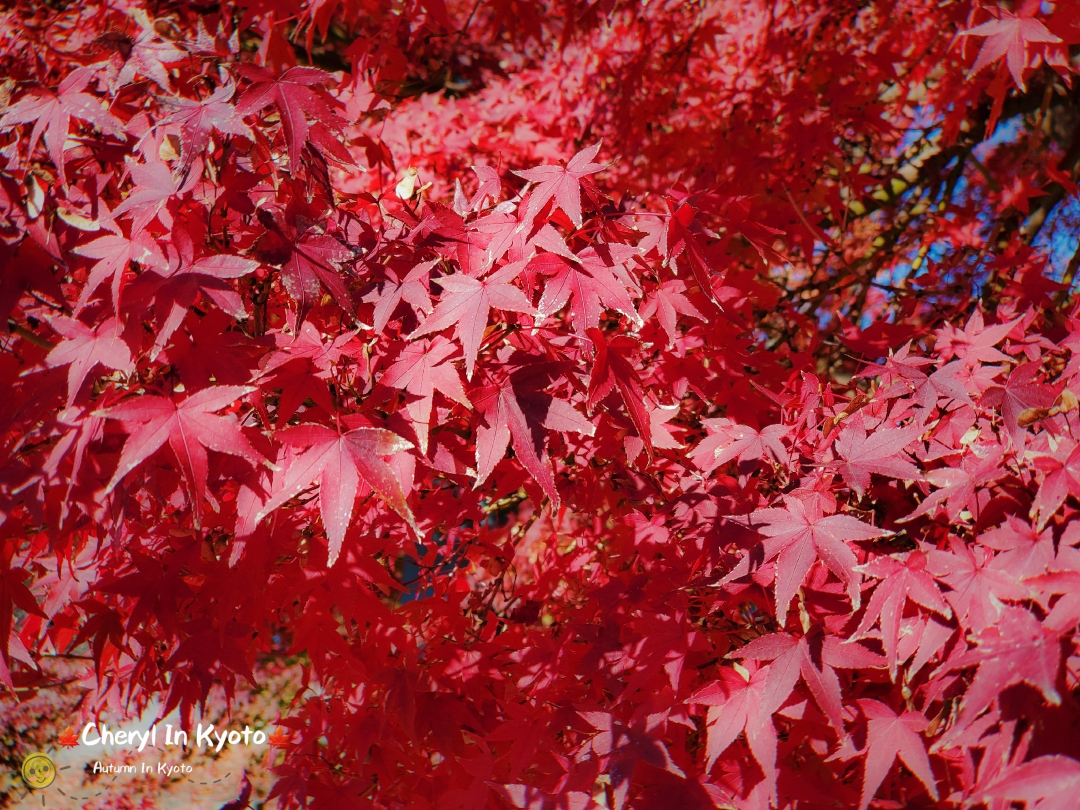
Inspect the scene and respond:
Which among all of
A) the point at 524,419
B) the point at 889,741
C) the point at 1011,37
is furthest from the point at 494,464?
the point at 1011,37

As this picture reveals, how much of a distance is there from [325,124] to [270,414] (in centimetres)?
65

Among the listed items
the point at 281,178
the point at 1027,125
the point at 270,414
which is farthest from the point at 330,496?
the point at 1027,125

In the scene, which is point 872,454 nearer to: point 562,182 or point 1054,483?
point 1054,483

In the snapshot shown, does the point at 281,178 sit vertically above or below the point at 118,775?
above

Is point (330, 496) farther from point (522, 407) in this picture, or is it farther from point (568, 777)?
point (568, 777)

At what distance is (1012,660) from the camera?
0.86m

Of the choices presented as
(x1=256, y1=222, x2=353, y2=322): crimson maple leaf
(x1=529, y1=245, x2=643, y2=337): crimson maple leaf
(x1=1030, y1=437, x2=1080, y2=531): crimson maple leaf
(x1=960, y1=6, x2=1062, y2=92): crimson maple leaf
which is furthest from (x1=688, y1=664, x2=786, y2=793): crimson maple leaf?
(x1=960, y1=6, x2=1062, y2=92): crimson maple leaf

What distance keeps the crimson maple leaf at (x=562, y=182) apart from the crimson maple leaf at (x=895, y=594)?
806mm

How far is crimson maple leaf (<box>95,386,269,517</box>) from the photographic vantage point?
1010 millimetres

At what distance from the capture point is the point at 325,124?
1225mm

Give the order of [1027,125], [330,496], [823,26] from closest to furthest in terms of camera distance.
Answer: [330,496] → [823,26] → [1027,125]

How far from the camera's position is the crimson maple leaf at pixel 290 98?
1.15m

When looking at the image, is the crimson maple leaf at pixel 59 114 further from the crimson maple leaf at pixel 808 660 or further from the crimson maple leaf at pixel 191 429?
the crimson maple leaf at pixel 808 660

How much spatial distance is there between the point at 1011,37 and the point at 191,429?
2125 mm
